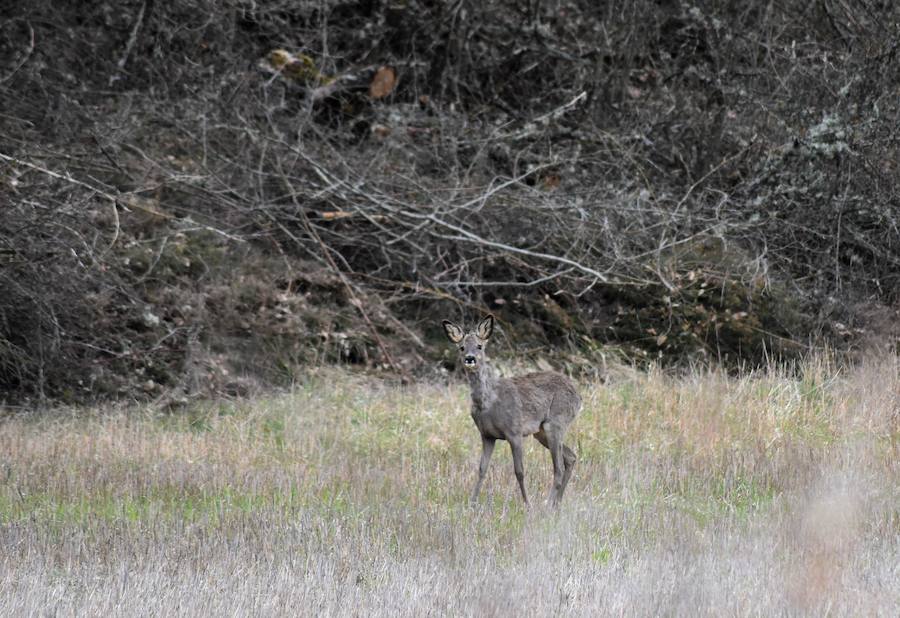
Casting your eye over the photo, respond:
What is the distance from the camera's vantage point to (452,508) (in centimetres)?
880

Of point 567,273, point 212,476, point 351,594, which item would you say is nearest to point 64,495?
point 212,476

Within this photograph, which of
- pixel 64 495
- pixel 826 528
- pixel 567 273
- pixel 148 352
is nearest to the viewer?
pixel 826 528

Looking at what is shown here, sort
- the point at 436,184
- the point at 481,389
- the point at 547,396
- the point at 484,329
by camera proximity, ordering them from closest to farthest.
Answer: the point at 484,329, the point at 481,389, the point at 547,396, the point at 436,184

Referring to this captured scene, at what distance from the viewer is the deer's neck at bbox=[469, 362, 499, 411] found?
364 inches

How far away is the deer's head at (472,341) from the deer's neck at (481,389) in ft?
0.23

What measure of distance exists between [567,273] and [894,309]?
13.5 ft

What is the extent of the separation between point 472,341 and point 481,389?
381mm

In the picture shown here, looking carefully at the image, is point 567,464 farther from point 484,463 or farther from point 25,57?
point 25,57

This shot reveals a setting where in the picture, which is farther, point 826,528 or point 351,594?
point 826,528

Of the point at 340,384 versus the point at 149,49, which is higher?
the point at 149,49

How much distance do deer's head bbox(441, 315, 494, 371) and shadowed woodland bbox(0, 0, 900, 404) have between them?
5.55 meters

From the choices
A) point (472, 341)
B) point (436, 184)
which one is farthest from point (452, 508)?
point (436, 184)

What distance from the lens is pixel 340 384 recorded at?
48.2 feet

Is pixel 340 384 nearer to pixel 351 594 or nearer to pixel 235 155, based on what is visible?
pixel 235 155
